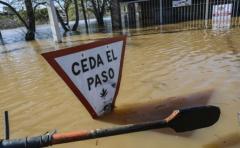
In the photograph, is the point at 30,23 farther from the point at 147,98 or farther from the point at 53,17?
the point at 147,98

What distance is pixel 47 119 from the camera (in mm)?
3881

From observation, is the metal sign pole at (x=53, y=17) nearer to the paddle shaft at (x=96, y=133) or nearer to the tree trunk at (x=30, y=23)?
the tree trunk at (x=30, y=23)

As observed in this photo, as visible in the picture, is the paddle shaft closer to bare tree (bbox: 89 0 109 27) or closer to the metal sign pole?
the metal sign pole

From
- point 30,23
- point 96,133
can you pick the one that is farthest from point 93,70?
point 30,23

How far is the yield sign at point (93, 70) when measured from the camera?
10.5ft

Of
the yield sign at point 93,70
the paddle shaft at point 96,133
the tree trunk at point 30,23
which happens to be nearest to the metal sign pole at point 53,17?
the tree trunk at point 30,23

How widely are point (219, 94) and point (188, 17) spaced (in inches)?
692

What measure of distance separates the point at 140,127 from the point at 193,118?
52 cm

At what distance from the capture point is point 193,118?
241 cm

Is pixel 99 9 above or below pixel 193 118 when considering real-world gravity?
above

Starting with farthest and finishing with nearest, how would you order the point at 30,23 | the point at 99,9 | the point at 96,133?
the point at 99,9 < the point at 30,23 < the point at 96,133

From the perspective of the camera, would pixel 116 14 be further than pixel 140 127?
Yes

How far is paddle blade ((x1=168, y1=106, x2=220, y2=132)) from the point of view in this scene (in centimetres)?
233

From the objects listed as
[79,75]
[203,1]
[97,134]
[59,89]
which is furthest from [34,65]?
[203,1]
